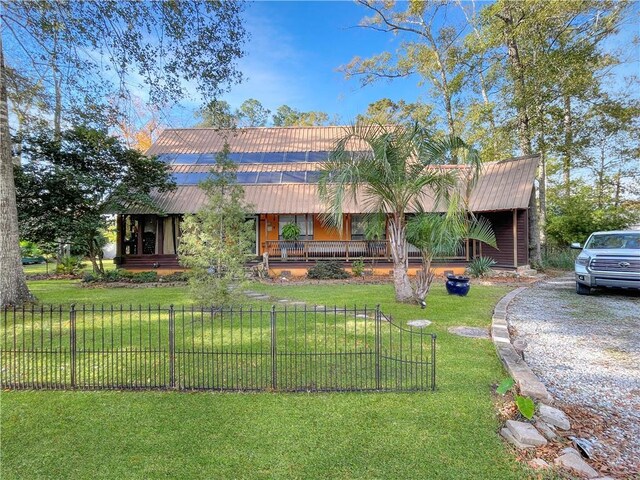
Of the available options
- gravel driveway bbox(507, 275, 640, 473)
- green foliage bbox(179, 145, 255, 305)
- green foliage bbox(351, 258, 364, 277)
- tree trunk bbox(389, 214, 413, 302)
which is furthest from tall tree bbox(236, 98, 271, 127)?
gravel driveway bbox(507, 275, 640, 473)

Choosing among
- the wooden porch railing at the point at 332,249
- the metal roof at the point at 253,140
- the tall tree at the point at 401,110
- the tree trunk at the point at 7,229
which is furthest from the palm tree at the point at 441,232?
the tall tree at the point at 401,110

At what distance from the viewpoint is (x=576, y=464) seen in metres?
2.56

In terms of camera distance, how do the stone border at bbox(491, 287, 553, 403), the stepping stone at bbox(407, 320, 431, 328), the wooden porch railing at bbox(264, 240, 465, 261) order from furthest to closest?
the wooden porch railing at bbox(264, 240, 465, 261) < the stepping stone at bbox(407, 320, 431, 328) < the stone border at bbox(491, 287, 553, 403)

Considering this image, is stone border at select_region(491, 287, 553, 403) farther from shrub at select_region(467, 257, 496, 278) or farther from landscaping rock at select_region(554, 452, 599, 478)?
shrub at select_region(467, 257, 496, 278)

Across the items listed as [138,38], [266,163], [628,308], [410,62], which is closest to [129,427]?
[138,38]

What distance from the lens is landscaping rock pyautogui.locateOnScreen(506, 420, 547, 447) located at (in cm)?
282

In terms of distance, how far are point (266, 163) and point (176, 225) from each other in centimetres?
591

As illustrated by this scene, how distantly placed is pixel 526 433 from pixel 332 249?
42.8ft

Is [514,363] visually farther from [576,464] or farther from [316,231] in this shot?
[316,231]

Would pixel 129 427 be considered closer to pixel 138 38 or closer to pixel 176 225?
pixel 138 38

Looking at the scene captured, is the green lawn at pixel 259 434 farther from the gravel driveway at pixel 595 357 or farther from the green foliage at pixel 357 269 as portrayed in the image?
the green foliage at pixel 357 269

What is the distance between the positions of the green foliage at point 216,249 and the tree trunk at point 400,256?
3543 mm

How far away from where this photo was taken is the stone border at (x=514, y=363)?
3.66 meters

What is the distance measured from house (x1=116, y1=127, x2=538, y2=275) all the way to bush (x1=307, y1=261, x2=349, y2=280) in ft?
3.35
